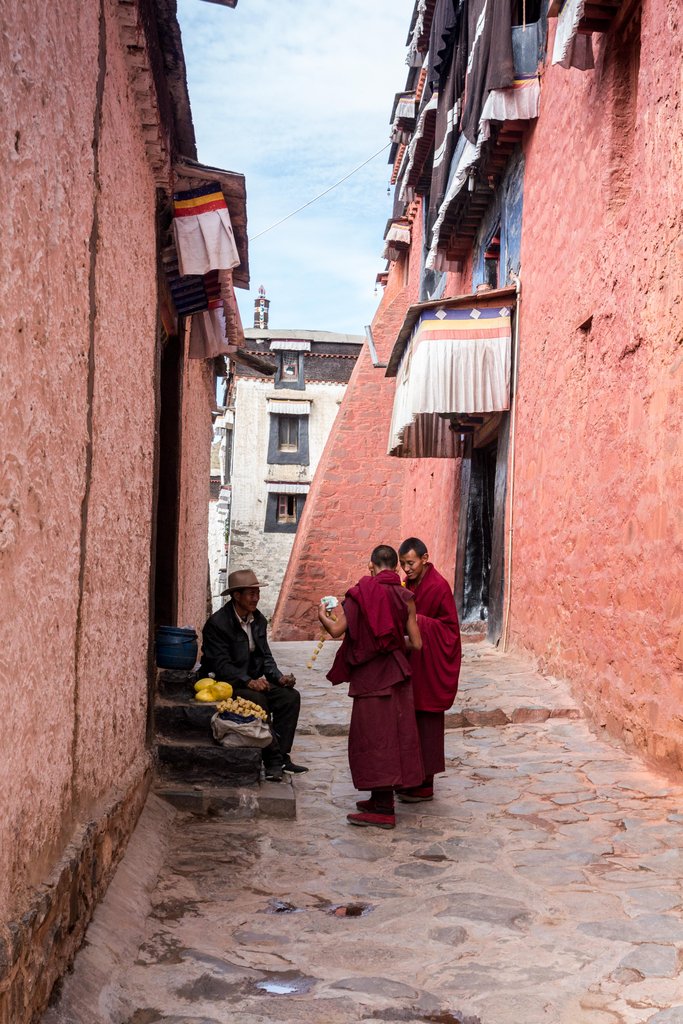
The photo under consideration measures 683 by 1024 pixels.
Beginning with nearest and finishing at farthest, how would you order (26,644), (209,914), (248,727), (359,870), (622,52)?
(26,644) → (209,914) → (359,870) → (248,727) → (622,52)

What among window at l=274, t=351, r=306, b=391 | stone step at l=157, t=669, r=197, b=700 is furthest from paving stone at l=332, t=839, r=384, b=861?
window at l=274, t=351, r=306, b=391

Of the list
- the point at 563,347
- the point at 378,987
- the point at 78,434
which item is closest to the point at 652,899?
the point at 378,987

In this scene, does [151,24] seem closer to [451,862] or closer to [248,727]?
[248,727]

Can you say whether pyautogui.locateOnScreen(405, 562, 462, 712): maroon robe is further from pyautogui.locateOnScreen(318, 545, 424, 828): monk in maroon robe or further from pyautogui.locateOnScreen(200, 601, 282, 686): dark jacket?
pyautogui.locateOnScreen(200, 601, 282, 686): dark jacket

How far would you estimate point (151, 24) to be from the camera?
13.2 feet

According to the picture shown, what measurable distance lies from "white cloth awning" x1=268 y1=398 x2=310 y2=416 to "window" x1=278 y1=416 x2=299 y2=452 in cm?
25

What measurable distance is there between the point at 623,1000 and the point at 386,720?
6.97 ft

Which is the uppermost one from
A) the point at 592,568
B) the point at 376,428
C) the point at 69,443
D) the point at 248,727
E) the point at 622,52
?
the point at 622,52

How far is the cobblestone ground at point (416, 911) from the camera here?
2.67 m

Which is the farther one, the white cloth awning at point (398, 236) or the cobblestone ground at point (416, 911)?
the white cloth awning at point (398, 236)

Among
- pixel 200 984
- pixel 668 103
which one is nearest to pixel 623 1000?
pixel 200 984

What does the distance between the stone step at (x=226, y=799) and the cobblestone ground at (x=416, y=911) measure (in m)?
0.08

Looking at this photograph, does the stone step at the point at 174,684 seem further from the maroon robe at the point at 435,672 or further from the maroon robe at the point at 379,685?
the maroon robe at the point at 435,672

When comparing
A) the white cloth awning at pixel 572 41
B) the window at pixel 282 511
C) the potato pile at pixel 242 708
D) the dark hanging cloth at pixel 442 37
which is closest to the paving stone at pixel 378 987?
the potato pile at pixel 242 708
